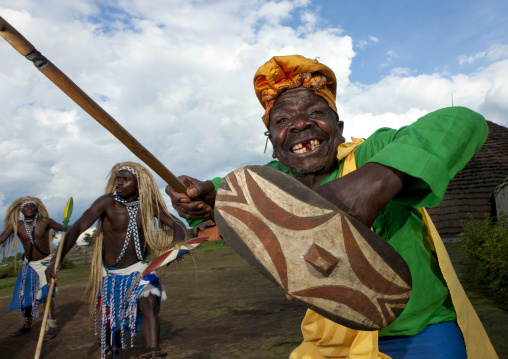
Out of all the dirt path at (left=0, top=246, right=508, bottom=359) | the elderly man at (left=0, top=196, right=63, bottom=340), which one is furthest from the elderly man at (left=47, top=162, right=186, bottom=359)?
the elderly man at (left=0, top=196, right=63, bottom=340)

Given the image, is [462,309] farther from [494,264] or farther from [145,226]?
[494,264]

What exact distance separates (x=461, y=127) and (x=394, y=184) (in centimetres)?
27

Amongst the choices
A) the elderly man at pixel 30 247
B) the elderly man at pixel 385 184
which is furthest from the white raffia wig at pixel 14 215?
the elderly man at pixel 385 184

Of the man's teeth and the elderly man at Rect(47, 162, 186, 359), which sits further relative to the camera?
the elderly man at Rect(47, 162, 186, 359)

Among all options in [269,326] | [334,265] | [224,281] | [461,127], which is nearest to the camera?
[334,265]

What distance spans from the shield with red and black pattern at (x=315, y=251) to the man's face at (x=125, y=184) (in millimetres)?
3834

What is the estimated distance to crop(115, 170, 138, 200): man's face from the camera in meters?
4.57

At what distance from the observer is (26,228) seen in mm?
6305

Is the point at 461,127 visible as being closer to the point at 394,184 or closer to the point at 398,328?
the point at 394,184

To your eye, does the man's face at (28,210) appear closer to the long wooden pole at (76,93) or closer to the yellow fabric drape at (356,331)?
the long wooden pole at (76,93)

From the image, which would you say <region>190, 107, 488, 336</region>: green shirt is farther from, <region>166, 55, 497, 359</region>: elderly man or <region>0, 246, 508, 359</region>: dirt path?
<region>0, 246, 508, 359</region>: dirt path

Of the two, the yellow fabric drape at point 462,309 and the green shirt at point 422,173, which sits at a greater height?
the green shirt at point 422,173

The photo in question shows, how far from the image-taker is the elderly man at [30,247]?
576cm

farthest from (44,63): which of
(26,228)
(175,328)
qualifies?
(26,228)
